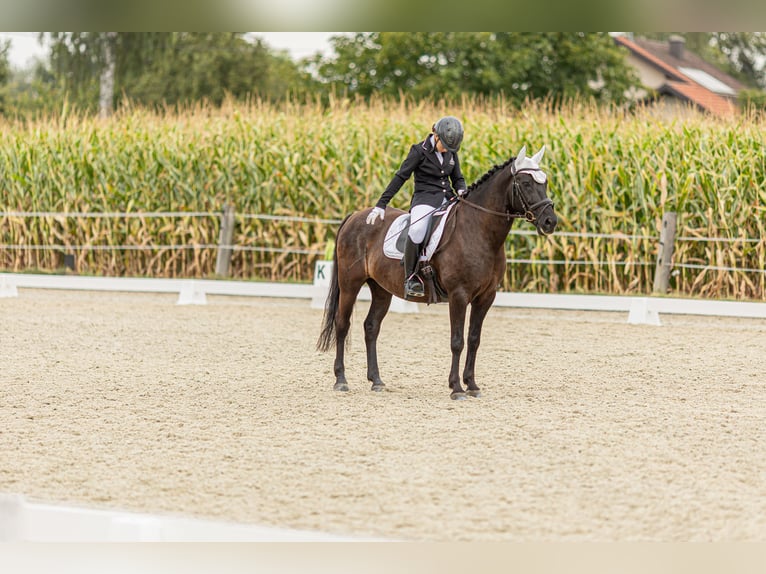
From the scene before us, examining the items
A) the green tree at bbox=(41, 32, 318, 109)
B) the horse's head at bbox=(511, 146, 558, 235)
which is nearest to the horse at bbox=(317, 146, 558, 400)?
the horse's head at bbox=(511, 146, 558, 235)

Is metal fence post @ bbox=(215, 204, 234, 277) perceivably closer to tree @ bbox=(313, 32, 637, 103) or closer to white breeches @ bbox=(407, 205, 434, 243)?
white breeches @ bbox=(407, 205, 434, 243)

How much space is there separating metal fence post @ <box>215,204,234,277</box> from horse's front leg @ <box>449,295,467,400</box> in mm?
8906

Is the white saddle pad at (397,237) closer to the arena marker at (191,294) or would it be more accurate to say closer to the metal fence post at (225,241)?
the arena marker at (191,294)

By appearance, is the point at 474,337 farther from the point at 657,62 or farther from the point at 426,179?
the point at 657,62

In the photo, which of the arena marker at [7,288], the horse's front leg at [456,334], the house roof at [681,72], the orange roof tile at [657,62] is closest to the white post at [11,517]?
the horse's front leg at [456,334]

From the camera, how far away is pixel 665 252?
13.4 metres

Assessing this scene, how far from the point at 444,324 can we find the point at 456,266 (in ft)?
15.8

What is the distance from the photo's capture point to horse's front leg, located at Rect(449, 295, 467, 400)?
6887 mm

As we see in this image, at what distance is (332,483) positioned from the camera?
15.2 feet

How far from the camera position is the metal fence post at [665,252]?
43.7 feet

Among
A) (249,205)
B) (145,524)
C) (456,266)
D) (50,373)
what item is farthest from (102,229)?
(145,524)

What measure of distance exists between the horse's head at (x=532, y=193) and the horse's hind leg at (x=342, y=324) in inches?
58.8

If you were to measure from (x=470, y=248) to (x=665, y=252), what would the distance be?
23.9 feet

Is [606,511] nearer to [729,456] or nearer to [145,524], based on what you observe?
[729,456]
